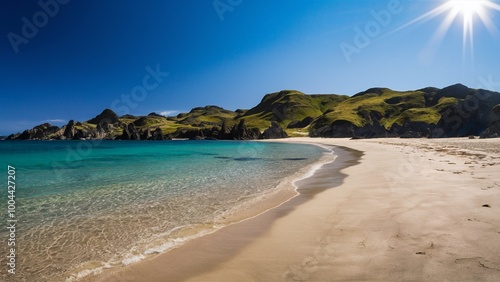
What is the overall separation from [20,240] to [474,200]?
1644 centimetres

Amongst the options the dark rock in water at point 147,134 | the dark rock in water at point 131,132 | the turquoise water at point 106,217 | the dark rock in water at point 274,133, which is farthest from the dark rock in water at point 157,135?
the turquoise water at point 106,217

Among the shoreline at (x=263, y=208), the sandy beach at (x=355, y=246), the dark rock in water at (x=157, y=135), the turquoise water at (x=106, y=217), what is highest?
the dark rock in water at (x=157, y=135)

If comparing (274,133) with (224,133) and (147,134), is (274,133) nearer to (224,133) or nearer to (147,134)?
(224,133)

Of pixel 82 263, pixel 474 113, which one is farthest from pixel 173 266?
pixel 474 113

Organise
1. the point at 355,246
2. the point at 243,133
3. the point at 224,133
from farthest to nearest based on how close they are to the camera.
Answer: the point at 224,133
the point at 243,133
the point at 355,246

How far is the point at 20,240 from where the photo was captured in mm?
9141

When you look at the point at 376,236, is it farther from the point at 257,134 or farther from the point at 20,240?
the point at 257,134

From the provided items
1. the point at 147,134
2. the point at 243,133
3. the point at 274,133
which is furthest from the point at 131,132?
the point at 274,133

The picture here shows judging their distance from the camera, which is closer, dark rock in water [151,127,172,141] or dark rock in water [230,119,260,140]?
dark rock in water [230,119,260,140]

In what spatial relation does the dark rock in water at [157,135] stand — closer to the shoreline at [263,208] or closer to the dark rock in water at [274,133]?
the dark rock in water at [274,133]

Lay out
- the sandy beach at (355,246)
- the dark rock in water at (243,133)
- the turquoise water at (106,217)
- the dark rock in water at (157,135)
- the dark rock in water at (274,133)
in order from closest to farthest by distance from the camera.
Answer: the sandy beach at (355,246)
the turquoise water at (106,217)
the dark rock in water at (274,133)
the dark rock in water at (243,133)
the dark rock in water at (157,135)

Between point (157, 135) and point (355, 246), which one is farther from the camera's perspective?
point (157, 135)

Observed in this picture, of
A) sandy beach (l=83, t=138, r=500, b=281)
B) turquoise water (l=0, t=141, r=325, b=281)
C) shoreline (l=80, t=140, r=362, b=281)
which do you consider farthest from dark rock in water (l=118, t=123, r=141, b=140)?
sandy beach (l=83, t=138, r=500, b=281)

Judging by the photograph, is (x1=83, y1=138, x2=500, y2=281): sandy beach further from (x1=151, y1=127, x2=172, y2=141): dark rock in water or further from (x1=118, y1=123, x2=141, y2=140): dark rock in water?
(x1=118, y1=123, x2=141, y2=140): dark rock in water
